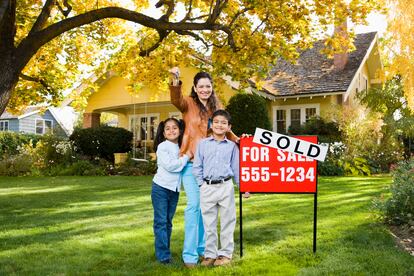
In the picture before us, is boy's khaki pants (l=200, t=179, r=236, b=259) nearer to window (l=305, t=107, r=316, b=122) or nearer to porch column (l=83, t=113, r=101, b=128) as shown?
window (l=305, t=107, r=316, b=122)

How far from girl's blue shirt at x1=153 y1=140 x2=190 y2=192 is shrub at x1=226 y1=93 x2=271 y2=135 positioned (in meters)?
13.4

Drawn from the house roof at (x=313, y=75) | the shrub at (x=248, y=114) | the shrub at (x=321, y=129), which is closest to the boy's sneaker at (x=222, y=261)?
the shrub at (x=248, y=114)

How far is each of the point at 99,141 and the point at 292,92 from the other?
8.83 metres

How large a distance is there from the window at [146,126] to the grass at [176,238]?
1561cm

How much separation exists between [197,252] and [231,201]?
2.26 feet

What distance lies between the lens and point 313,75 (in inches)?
903

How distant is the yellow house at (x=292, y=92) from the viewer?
21.6 metres

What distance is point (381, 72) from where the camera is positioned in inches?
764

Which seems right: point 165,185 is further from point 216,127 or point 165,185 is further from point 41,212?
point 41,212

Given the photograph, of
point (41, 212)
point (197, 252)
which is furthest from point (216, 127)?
point (41, 212)

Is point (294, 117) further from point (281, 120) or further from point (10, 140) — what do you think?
point (10, 140)

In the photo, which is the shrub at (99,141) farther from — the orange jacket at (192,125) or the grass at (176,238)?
the orange jacket at (192,125)

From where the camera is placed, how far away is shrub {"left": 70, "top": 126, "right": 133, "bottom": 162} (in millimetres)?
21719

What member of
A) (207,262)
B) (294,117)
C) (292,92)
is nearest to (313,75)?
(292,92)
